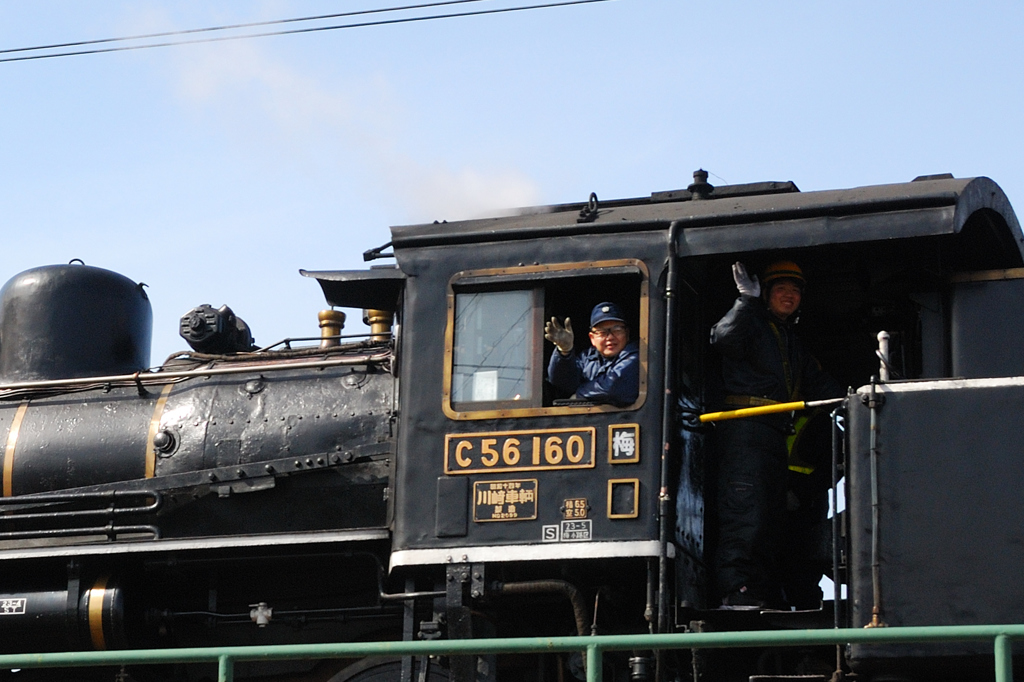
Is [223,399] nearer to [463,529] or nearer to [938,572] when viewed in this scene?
[463,529]

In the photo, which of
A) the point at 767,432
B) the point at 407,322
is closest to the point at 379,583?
the point at 407,322

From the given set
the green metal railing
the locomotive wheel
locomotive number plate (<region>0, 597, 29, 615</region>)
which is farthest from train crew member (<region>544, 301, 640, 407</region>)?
locomotive number plate (<region>0, 597, 29, 615</region>)

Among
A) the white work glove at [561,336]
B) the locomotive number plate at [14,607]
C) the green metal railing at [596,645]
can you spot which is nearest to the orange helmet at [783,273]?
the white work glove at [561,336]

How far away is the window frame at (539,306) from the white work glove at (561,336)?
0.25 ft

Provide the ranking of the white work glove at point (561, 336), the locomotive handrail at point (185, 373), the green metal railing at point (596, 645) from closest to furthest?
the green metal railing at point (596, 645) → the white work glove at point (561, 336) → the locomotive handrail at point (185, 373)

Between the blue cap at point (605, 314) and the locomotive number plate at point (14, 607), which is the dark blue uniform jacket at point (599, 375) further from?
the locomotive number plate at point (14, 607)

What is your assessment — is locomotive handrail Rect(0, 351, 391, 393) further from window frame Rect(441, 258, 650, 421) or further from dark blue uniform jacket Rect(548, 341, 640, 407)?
dark blue uniform jacket Rect(548, 341, 640, 407)

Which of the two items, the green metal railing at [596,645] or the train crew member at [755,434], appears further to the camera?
the train crew member at [755,434]

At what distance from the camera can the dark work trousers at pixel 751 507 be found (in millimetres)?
7453

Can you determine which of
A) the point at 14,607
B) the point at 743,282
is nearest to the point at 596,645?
the point at 743,282

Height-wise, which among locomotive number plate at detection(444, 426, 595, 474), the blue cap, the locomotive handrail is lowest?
locomotive number plate at detection(444, 426, 595, 474)

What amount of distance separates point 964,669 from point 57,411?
17.8 feet

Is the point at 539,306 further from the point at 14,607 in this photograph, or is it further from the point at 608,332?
the point at 14,607

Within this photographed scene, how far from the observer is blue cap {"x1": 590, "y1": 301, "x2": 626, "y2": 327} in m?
→ 7.50
